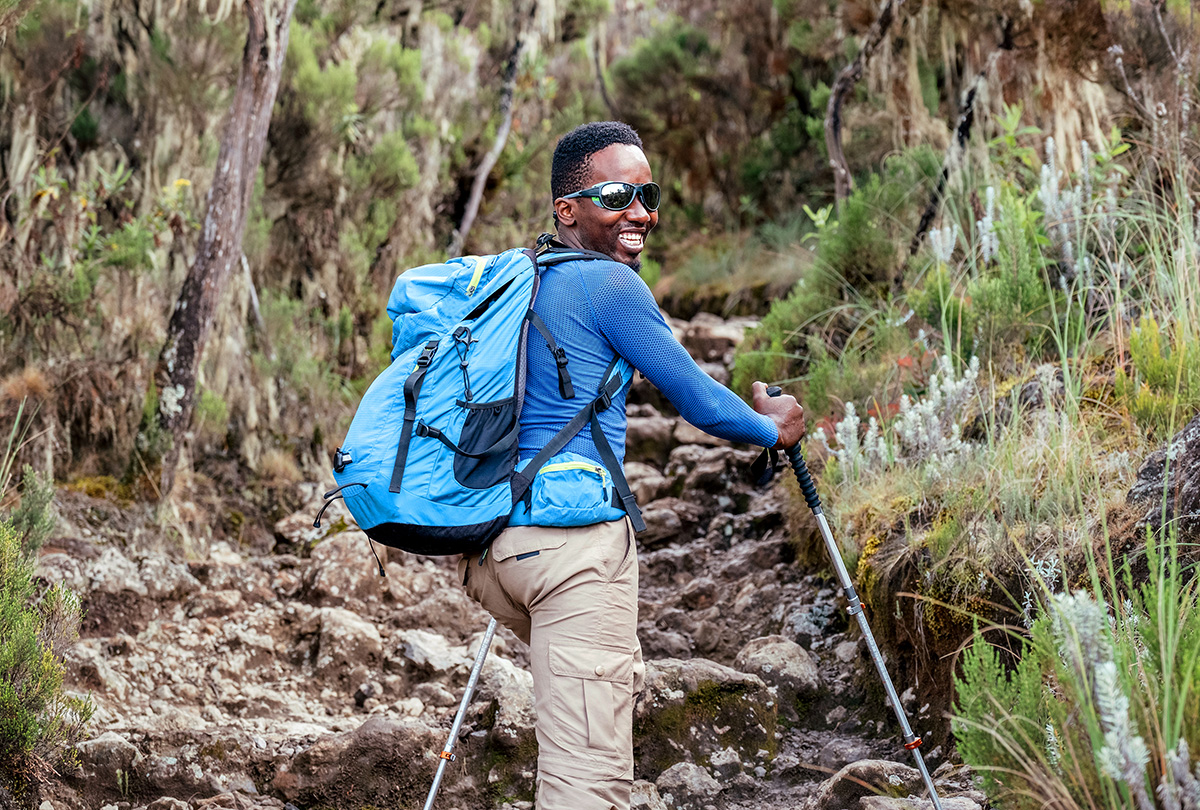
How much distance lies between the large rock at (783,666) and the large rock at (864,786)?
106 cm

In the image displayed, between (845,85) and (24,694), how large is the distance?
6303mm

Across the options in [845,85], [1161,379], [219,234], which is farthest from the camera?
[845,85]

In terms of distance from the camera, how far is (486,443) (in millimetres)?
2391

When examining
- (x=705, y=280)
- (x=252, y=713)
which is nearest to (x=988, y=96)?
(x=705, y=280)

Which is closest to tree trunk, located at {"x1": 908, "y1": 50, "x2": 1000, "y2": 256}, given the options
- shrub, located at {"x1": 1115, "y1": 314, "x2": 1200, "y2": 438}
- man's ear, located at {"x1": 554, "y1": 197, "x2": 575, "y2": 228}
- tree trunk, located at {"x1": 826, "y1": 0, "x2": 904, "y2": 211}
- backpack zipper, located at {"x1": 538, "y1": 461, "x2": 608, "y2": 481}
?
tree trunk, located at {"x1": 826, "y1": 0, "x2": 904, "y2": 211}

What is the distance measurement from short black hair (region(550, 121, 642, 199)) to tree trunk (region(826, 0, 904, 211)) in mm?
4994

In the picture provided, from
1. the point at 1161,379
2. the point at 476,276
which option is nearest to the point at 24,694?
the point at 476,276

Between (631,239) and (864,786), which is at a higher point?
(631,239)

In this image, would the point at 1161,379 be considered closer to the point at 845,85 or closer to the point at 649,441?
the point at 845,85

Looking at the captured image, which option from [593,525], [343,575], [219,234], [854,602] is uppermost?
[219,234]

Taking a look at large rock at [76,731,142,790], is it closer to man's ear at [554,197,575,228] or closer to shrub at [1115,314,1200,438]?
man's ear at [554,197,575,228]

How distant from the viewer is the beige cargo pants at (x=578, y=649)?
2.32m

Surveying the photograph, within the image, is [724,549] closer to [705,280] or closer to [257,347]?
[257,347]

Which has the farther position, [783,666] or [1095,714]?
[783,666]
